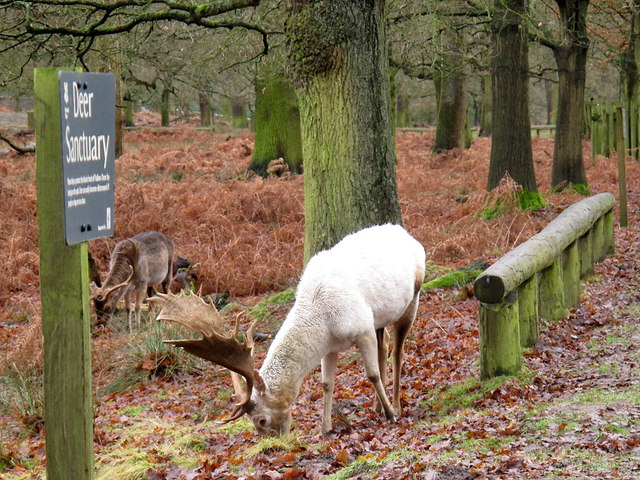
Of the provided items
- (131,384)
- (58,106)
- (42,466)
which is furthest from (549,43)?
(58,106)

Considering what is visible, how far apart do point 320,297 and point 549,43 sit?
51.8 feet

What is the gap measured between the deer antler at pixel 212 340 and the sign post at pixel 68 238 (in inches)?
79.3

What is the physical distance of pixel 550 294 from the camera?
9633 mm

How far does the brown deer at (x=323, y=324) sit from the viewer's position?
6.48m

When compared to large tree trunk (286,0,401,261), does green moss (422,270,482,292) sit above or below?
below

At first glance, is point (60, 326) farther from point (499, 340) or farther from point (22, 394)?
point (22, 394)

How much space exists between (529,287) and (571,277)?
2.21 meters

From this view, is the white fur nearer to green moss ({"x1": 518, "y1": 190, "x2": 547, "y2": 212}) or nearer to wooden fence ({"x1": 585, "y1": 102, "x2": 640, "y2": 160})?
green moss ({"x1": 518, "y1": 190, "x2": 547, "y2": 212})

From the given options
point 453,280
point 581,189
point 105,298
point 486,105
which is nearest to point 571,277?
point 453,280

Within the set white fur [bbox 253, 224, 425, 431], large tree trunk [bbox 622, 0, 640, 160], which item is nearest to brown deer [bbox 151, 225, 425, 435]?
white fur [bbox 253, 224, 425, 431]

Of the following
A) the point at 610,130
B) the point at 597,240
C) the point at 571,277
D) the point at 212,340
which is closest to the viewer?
the point at 212,340

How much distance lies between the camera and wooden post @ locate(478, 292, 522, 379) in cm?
754

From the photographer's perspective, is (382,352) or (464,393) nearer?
(464,393)

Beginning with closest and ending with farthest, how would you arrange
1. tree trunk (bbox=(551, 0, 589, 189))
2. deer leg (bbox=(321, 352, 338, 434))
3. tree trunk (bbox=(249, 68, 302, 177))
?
deer leg (bbox=(321, 352, 338, 434)) < tree trunk (bbox=(551, 0, 589, 189)) < tree trunk (bbox=(249, 68, 302, 177))
